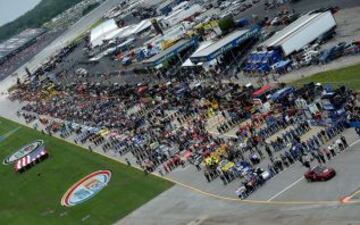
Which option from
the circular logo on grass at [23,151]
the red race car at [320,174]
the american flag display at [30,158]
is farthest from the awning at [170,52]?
the red race car at [320,174]

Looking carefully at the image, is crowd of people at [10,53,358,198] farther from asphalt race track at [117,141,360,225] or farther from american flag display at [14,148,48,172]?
american flag display at [14,148,48,172]

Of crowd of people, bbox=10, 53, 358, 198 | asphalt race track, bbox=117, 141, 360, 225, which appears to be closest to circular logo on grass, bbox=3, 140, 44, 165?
crowd of people, bbox=10, 53, 358, 198

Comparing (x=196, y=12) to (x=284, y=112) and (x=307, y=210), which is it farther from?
(x=307, y=210)

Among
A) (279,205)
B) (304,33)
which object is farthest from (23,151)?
(279,205)

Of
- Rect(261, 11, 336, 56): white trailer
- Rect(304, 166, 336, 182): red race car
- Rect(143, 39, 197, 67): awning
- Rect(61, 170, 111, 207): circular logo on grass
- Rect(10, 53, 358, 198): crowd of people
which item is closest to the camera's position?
Rect(304, 166, 336, 182): red race car

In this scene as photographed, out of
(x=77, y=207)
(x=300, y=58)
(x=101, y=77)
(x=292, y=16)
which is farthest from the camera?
(x=101, y=77)

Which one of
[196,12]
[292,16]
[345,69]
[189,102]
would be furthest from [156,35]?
[345,69]
